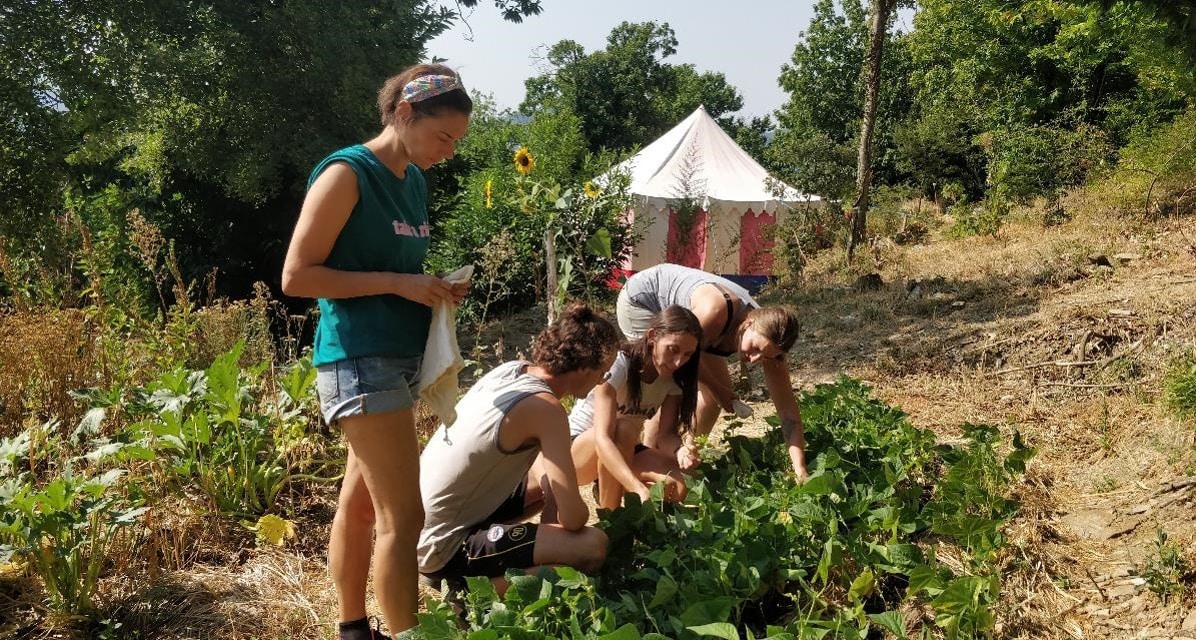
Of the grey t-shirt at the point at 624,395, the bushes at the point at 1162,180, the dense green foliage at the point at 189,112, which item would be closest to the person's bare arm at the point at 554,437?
the grey t-shirt at the point at 624,395

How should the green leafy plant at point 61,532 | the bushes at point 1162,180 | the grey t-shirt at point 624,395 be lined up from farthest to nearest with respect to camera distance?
the bushes at point 1162,180 < the grey t-shirt at point 624,395 < the green leafy plant at point 61,532

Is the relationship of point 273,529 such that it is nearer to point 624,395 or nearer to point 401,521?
point 401,521

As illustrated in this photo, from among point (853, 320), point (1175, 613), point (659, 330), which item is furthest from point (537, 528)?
point (853, 320)

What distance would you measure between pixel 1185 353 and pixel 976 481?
223cm

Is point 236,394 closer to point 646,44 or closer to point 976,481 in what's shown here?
point 976,481

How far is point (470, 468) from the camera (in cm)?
215

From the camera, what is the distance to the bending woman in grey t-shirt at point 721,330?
2852 mm

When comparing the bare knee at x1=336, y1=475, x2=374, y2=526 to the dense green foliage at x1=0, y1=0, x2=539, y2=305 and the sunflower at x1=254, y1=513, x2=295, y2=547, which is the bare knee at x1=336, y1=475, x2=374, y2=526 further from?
the dense green foliage at x1=0, y1=0, x2=539, y2=305

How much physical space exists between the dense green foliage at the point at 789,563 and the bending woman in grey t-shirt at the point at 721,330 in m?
0.24

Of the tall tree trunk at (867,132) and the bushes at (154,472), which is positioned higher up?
the tall tree trunk at (867,132)

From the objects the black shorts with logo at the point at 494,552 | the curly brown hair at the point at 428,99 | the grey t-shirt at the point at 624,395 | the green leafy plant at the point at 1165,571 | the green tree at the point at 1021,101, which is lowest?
the green leafy plant at the point at 1165,571

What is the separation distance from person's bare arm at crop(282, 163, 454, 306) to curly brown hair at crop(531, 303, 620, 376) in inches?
20.1

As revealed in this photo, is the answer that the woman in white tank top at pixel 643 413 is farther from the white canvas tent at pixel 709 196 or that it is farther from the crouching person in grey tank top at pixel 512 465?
the white canvas tent at pixel 709 196

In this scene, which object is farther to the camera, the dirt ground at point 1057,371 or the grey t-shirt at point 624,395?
the grey t-shirt at point 624,395
